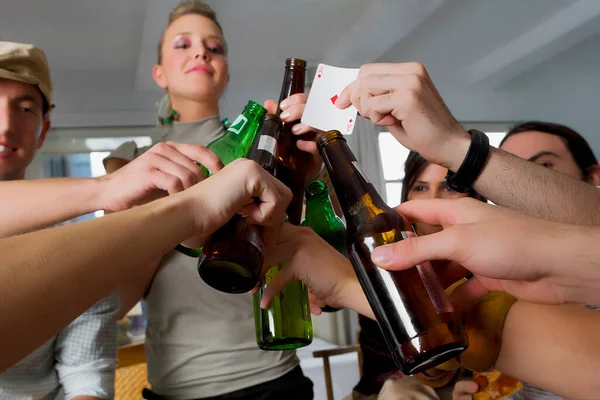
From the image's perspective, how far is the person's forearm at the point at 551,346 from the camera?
55cm

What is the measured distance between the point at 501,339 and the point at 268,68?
4030mm

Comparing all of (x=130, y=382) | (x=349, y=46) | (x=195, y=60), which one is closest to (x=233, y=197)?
(x=195, y=60)

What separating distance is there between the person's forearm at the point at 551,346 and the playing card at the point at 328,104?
336mm

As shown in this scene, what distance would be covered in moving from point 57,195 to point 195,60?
49 cm

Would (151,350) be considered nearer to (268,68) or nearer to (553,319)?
(553,319)

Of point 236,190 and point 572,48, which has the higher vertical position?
point 572,48

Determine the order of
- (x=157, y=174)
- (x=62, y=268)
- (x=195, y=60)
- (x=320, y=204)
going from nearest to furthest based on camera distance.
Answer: (x=62, y=268)
(x=157, y=174)
(x=320, y=204)
(x=195, y=60)

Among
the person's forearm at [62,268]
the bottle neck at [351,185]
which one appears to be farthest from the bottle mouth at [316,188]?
the person's forearm at [62,268]

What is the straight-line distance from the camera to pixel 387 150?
15.9 feet

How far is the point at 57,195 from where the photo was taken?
2.31 feet

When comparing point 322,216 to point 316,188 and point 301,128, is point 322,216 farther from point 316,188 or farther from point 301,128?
point 301,128

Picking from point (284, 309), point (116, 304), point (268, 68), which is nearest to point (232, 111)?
point (268, 68)

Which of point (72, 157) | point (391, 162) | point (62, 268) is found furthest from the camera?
point (391, 162)

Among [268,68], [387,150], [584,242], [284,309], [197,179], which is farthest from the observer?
[387,150]
